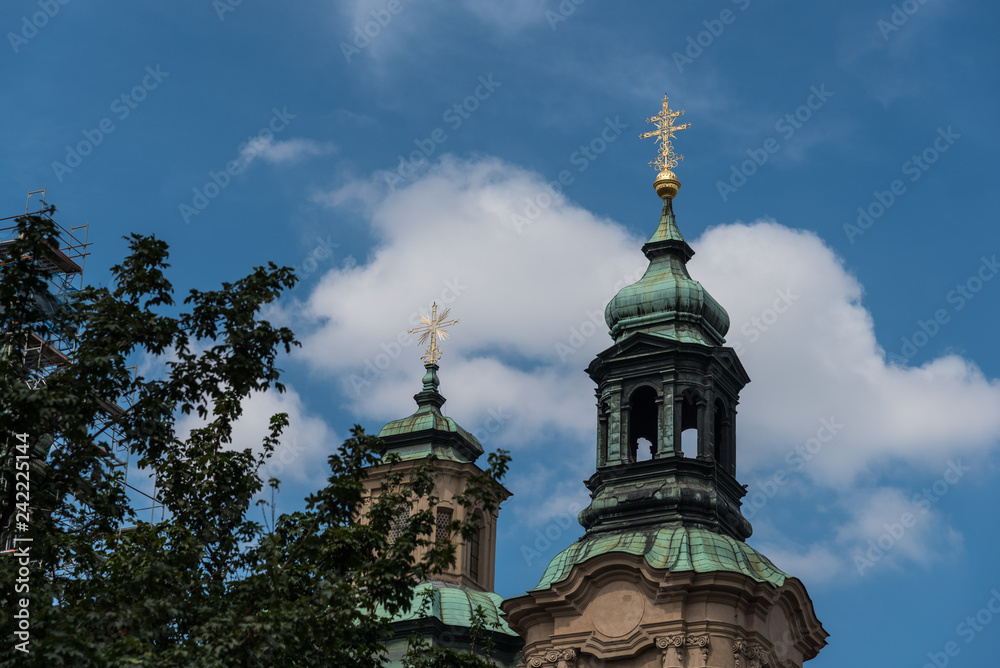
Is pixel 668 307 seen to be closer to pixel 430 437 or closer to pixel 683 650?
pixel 430 437

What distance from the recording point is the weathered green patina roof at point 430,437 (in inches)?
2131

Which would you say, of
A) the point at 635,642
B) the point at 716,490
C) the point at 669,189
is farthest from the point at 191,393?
the point at 669,189

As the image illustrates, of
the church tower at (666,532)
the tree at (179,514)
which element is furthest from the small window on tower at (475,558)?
the tree at (179,514)

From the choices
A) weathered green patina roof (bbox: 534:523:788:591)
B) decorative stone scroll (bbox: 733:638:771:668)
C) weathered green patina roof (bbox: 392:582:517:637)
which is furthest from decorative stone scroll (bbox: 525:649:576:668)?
weathered green patina roof (bbox: 392:582:517:637)

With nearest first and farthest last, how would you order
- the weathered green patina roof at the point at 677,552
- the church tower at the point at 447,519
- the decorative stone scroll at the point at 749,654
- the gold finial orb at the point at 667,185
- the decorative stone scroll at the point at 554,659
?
the decorative stone scroll at the point at 749,654
the decorative stone scroll at the point at 554,659
the weathered green patina roof at the point at 677,552
the church tower at the point at 447,519
the gold finial orb at the point at 667,185

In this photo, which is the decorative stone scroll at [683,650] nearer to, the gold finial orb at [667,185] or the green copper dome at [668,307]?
the green copper dome at [668,307]

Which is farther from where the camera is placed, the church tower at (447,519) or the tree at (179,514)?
the church tower at (447,519)

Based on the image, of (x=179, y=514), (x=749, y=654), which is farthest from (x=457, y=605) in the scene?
(x=179, y=514)

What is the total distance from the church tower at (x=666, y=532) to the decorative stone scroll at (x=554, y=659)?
0.08 feet

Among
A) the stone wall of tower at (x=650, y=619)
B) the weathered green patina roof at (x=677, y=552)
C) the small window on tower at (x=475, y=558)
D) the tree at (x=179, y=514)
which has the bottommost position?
the tree at (x=179, y=514)

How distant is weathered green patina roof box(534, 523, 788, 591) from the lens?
1713 inches

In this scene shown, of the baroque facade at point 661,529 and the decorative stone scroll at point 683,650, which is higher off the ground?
the baroque facade at point 661,529

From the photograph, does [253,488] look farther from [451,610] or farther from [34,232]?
[451,610]

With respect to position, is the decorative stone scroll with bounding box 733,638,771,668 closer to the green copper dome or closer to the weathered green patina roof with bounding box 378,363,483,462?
the green copper dome
